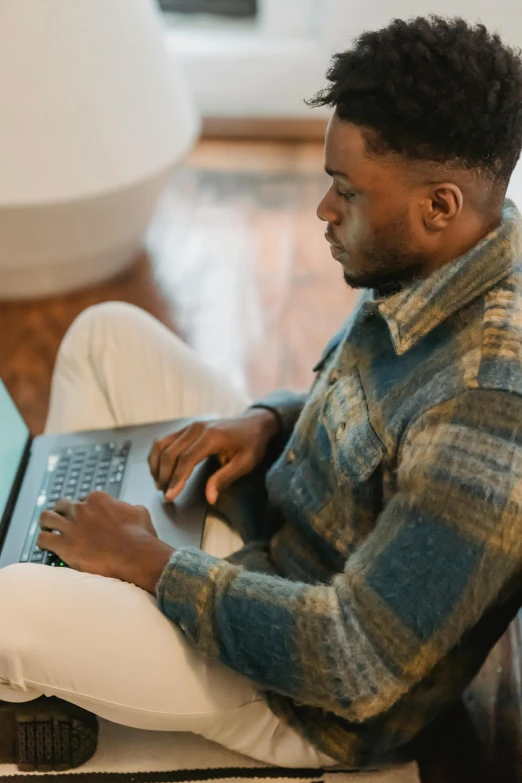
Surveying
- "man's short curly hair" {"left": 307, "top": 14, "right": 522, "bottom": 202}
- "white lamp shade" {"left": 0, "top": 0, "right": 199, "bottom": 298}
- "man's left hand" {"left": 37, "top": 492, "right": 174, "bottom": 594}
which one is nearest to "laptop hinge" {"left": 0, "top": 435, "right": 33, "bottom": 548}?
"man's left hand" {"left": 37, "top": 492, "right": 174, "bottom": 594}

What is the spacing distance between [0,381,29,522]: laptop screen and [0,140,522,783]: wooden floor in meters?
0.49

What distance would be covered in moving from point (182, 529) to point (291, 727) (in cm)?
27

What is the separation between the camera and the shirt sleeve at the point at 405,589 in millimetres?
612

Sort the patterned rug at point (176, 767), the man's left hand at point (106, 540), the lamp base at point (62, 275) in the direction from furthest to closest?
the lamp base at point (62, 275)
the patterned rug at point (176, 767)
the man's left hand at point (106, 540)

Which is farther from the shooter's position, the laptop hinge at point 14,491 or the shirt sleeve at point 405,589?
the laptop hinge at point 14,491

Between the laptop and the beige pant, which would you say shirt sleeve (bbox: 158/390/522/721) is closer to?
the beige pant

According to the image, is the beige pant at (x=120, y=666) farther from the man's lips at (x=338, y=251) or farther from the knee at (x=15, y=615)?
the man's lips at (x=338, y=251)

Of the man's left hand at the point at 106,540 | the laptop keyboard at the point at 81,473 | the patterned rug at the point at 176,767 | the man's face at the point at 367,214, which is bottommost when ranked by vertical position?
the patterned rug at the point at 176,767

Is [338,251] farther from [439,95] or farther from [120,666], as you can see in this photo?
[120,666]

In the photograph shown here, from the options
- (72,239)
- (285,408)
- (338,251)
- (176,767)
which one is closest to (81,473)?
(285,408)

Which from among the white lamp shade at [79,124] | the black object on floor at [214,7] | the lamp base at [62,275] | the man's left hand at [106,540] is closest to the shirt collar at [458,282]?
the man's left hand at [106,540]

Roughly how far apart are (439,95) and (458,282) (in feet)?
0.54

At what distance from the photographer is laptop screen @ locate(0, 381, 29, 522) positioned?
1048 mm

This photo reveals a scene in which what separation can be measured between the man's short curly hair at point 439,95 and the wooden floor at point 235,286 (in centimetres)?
74
